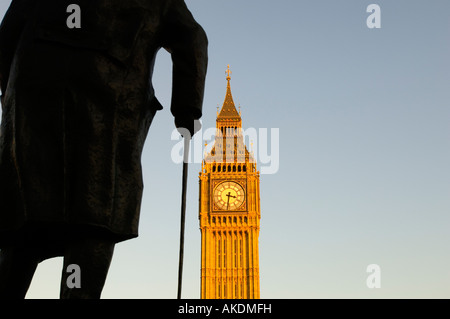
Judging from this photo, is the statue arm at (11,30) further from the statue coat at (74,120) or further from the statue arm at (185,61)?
the statue arm at (185,61)

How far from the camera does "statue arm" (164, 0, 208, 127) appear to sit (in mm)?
3416

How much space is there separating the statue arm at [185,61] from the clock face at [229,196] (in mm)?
42219

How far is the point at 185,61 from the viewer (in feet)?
11.3

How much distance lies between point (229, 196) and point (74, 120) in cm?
4273

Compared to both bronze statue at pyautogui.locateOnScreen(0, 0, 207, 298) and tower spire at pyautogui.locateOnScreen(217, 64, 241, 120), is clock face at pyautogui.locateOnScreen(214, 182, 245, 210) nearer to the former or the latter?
tower spire at pyautogui.locateOnScreen(217, 64, 241, 120)

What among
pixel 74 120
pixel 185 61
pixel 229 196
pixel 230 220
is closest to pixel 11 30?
pixel 74 120

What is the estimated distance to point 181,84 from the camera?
3.44 metres

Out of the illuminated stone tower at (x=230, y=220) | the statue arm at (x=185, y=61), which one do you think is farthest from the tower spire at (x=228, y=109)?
the statue arm at (x=185, y=61)

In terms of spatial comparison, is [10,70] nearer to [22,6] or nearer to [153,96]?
[22,6]

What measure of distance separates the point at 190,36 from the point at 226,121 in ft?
147

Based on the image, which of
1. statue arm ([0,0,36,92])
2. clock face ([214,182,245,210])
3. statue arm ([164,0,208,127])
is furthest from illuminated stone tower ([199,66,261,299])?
statue arm ([0,0,36,92])
